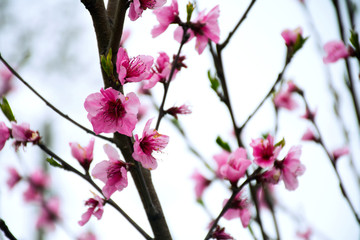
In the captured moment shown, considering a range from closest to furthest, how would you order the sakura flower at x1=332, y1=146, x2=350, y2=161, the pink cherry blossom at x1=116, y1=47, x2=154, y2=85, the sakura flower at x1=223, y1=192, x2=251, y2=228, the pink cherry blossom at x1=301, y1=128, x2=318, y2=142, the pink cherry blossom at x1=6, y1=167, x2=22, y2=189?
the pink cherry blossom at x1=116, y1=47, x2=154, y2=85 < the sakura flower at x1=223, y1=192, x2=251, y2=228 < the sakura flower at x1=332, y1=146, x2=350, y2=161 < the pink cherry blossom at x1=301, y1=128, x2=318, y2=142 < the pink cherry blossom at x1=6, y1=167, x2=22, y2=189

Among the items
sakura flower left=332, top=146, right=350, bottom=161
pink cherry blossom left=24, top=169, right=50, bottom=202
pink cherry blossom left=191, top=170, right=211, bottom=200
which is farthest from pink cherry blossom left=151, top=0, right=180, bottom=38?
pink cherry blossom left=24, top=169, right=50, bottom=202

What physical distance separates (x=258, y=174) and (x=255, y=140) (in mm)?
130

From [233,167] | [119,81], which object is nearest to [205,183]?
[233,167]

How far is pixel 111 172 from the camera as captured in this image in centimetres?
93

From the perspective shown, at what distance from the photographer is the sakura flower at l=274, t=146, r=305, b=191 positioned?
104cm

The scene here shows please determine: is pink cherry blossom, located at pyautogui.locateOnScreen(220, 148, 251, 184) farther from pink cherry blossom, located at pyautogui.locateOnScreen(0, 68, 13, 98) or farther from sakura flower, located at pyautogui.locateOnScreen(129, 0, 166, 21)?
pink cherry blossom, located at pyautogui.locateOnScreen(0, 68, 13, 98)

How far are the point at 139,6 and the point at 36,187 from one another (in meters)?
2.20

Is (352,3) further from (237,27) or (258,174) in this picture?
(258,174)

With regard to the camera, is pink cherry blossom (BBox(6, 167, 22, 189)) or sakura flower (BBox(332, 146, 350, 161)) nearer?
sakura flower (BBox(332, 146, 350, 161))

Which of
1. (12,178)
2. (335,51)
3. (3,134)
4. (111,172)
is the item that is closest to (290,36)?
(335,51)

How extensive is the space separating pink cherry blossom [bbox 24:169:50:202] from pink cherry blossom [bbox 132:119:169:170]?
1.93 metres

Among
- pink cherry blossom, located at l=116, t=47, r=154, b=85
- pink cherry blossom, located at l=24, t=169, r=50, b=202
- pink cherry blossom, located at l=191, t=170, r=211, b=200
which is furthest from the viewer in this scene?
pink cherry blossom, located at l=24, t=169, r=50, b=202

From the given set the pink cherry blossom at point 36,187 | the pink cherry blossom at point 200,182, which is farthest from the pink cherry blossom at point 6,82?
the pink cherry blossom at point 200,182

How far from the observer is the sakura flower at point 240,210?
3.57 ft
